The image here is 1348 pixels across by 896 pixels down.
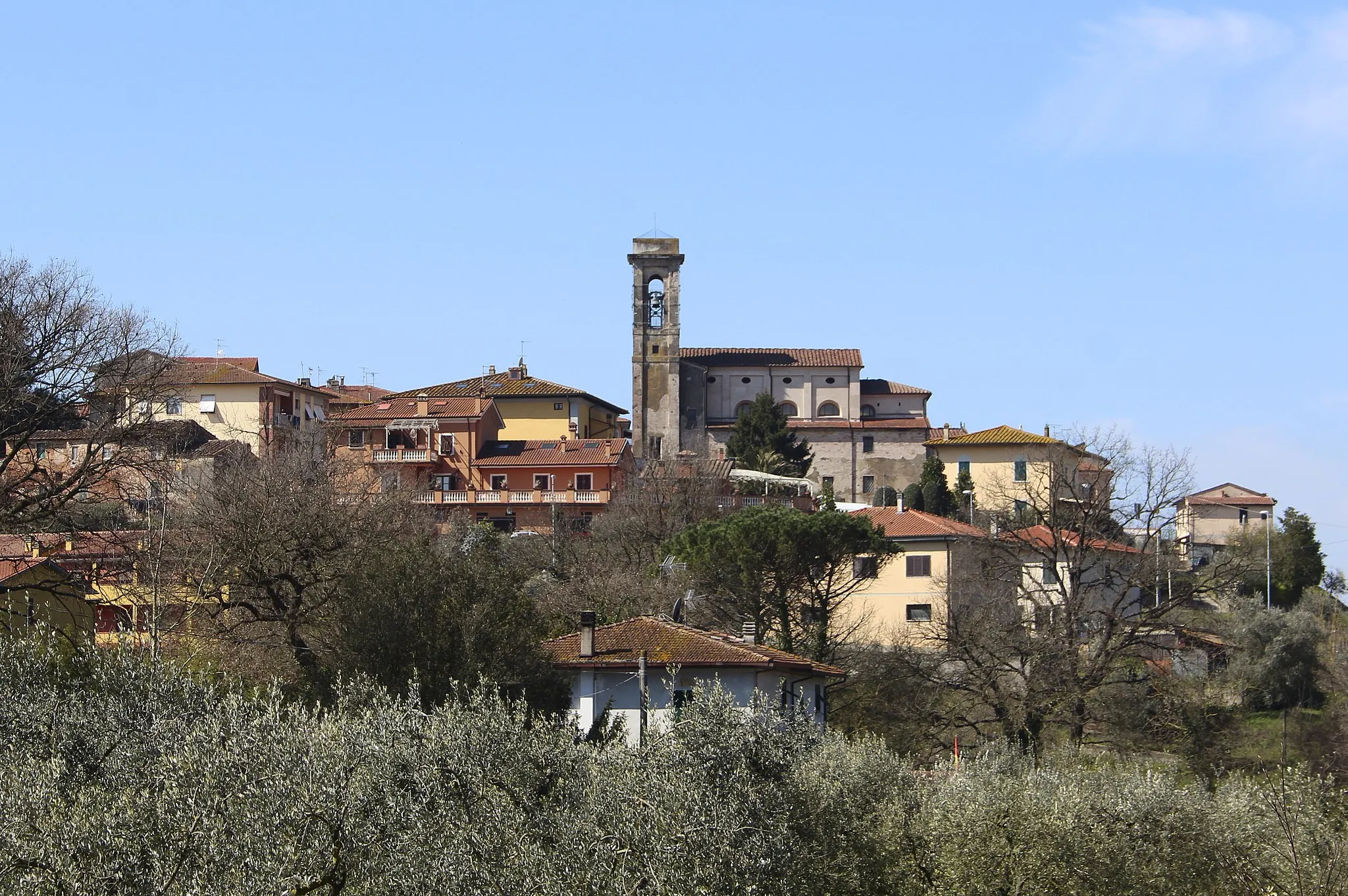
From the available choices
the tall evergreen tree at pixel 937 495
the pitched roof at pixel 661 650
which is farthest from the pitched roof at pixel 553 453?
the pitched roof at pixel 661 650

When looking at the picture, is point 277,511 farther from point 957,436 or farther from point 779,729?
point 957,436

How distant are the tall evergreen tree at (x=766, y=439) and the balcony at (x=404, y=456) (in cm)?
1670

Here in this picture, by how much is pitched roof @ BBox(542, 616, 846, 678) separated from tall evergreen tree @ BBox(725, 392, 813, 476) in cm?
4842

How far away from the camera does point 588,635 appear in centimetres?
3197

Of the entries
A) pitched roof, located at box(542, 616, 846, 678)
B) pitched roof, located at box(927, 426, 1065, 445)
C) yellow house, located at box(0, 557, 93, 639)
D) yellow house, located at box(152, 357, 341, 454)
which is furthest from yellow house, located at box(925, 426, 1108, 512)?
yellow house, located at box(0, 557, 93, 639)

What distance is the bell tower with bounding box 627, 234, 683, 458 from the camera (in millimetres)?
92250

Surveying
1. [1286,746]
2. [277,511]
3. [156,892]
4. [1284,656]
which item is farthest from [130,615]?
[1284,656]

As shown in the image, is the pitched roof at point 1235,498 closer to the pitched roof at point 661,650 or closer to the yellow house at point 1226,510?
the yellow house at point 1226,510

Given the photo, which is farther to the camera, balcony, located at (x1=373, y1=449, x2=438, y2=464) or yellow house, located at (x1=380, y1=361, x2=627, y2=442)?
yellow house, located at (x1=380, y1=361, x2=627, y2=442)

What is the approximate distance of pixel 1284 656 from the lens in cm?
5438

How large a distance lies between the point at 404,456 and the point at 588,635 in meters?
42.1

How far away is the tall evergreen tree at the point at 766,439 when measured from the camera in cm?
8412

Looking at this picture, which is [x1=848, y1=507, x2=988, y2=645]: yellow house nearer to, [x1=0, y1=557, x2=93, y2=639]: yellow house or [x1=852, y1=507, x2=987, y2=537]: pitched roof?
[x1=852, y1=507, x2=987, y2=537]: pitched roof

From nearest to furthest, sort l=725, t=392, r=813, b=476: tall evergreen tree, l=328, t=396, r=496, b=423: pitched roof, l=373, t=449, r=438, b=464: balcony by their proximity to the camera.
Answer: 1. l=373, t=449, r=438, b=464: balcony
2. l=328, t=396, r=496, b=423: pitched roof
3. l=725, t=392, r=813, b=476: tall evergreen tree
